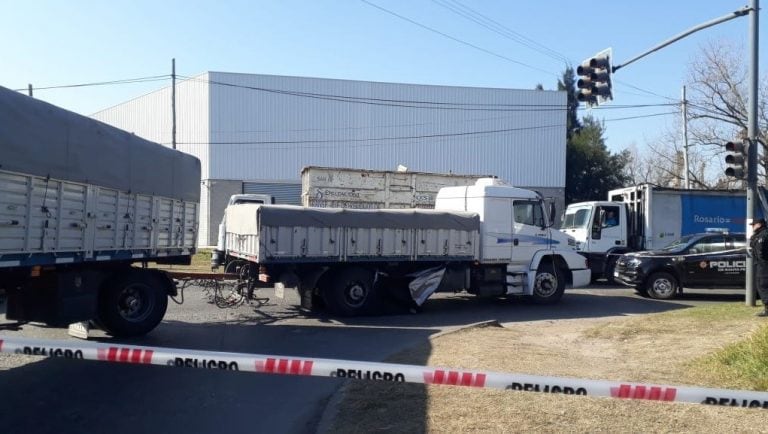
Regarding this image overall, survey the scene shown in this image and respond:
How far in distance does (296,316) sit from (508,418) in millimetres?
7795

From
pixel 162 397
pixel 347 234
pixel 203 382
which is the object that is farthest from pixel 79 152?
pixel 347 234

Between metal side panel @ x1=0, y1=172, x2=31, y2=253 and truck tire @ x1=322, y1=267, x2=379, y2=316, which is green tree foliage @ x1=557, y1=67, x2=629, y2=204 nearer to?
truck tire @ x1=322, y1=267, x2=379, y2=316

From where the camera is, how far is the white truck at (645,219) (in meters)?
20.3

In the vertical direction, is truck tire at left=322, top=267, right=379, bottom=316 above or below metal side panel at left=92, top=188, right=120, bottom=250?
below

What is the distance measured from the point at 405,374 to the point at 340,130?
34.8 metres

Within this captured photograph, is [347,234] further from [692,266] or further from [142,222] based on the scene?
[692,266]

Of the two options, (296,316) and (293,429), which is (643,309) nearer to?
(296,316)

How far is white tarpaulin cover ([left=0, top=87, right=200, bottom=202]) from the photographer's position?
24.6ft

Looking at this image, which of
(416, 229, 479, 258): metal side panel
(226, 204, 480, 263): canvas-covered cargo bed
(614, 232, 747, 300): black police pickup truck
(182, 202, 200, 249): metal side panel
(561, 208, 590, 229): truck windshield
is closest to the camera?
(182, 202, 200, 249): metal side panel

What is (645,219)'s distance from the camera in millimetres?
20391

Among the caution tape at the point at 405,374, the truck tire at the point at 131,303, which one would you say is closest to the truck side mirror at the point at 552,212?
the truck tire at the point at 131,303

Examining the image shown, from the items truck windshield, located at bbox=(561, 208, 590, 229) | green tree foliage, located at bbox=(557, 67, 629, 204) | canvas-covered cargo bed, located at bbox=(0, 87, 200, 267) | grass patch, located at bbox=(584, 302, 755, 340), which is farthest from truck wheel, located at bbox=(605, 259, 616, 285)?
green tree foliage, located at bbox=(557, 67, 629, 204)

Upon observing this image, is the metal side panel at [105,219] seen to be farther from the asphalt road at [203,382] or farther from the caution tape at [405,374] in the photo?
the caution tape at [405,374]

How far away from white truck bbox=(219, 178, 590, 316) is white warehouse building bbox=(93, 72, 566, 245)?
23.1 meters
